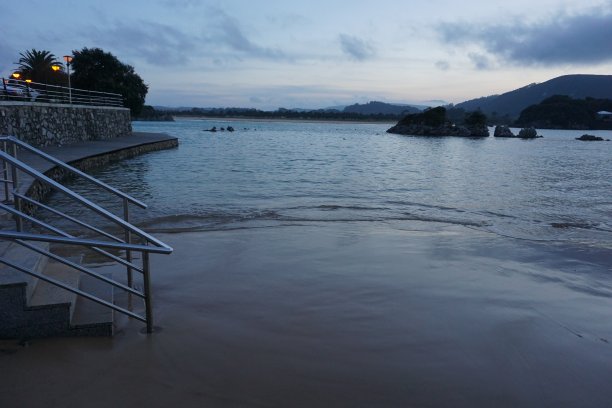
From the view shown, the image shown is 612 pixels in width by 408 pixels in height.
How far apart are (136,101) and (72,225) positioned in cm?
4218

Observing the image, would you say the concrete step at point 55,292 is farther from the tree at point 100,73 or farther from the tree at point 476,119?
the tree at point 476,119

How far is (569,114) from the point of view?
410ft

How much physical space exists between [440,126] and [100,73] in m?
55.7

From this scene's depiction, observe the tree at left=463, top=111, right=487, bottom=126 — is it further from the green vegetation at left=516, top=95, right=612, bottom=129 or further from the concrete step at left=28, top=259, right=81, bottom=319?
the concrete step at left=28, top=259, right=81, bottom=319

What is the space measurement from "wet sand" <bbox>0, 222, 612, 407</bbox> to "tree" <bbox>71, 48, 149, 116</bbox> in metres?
43.3

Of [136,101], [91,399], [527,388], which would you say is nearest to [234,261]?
[91,399]

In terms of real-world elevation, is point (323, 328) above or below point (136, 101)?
below

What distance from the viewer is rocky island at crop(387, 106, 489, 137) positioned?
256 ft

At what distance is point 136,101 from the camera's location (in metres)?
46.2

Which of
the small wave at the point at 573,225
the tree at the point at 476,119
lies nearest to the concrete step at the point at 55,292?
the small wave at the point at 573,225

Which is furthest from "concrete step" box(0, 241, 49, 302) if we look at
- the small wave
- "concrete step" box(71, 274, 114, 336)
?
the small wave

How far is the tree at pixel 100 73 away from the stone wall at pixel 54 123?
15622mm

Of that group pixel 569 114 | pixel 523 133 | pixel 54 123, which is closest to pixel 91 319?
pixel 54 123

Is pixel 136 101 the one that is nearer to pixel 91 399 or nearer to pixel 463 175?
pixel 463 175
